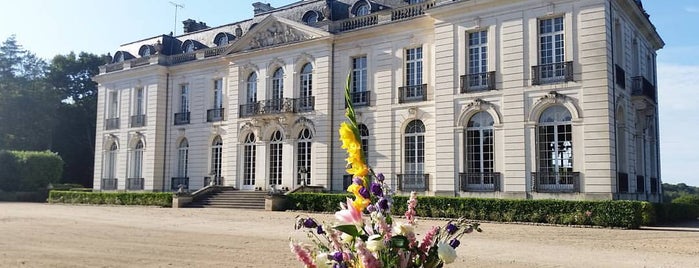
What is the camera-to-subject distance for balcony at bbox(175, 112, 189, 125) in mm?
32719

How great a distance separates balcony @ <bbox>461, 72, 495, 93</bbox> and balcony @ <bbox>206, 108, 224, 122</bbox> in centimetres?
1416

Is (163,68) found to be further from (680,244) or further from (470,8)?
(680,244)

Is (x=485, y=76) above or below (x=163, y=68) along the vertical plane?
below

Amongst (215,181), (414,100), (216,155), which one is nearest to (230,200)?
(215,181)

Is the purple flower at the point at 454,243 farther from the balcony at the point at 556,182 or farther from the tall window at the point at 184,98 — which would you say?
the tall window at the point at 184,98

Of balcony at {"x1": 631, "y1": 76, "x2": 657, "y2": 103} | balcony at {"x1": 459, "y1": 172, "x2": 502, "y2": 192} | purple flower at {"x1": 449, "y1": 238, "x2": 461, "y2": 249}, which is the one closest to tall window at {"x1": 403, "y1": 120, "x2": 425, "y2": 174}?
balcony at {"x1": 459, "y1": 172, "x2": 502, "y2": 192}

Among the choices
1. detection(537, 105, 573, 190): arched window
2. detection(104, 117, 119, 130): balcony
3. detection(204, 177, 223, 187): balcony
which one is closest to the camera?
detection(537, 105, 573, 190): arched window

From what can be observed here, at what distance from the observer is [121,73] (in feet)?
116

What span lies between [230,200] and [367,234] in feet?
79.6

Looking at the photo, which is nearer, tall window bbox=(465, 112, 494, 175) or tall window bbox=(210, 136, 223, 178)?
tall window bbox=(465, 112, 494, 175)

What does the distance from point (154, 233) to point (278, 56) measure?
15.0m

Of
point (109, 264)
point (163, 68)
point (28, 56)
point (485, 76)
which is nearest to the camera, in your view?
point (109, 264)

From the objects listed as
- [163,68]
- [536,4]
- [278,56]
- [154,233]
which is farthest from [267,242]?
[163,68]

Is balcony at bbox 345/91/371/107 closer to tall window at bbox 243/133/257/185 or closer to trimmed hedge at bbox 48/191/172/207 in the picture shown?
tall window at bbox 243/133/257/185
